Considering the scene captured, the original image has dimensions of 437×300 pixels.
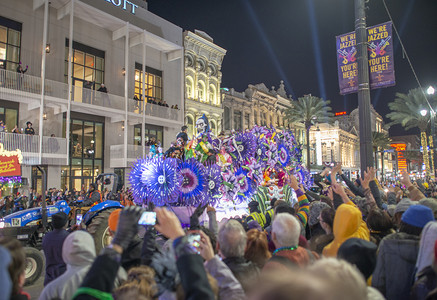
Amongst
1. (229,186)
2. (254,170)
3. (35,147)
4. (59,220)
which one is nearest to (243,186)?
(229,186)

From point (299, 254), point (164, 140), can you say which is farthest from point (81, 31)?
point (299, 254)

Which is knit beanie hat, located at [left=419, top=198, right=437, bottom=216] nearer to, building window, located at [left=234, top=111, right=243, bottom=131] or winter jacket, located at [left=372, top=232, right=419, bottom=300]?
winter jacket, located at [left=372, top=232, right=419, bottom=300]

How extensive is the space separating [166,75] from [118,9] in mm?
6305

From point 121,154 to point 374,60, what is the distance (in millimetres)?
17320

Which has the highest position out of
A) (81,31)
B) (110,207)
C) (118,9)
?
(118,9)

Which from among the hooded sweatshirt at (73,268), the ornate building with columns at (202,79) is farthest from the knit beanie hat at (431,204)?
the ornate building with columns at (202,79)

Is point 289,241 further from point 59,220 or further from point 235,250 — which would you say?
point 59,220

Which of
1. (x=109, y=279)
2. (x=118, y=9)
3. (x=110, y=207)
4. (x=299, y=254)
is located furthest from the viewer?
(x=118, y=9)

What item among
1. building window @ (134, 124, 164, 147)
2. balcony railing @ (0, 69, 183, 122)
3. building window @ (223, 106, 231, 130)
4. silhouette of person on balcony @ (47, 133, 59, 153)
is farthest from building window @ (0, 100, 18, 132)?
building window @ (223, 106, 231, 130)

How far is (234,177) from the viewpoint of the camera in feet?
33.5

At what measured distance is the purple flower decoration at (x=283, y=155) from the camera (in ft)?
43.3

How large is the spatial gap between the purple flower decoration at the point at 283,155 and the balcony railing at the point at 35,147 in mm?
12486

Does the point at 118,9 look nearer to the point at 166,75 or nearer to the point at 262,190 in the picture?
the point at 166,75

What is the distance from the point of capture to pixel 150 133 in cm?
2656
